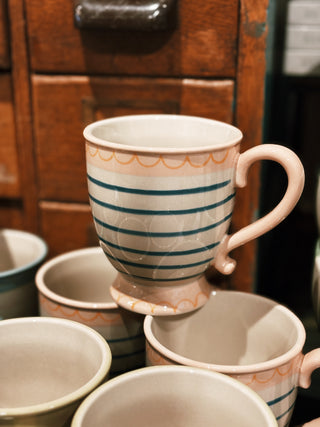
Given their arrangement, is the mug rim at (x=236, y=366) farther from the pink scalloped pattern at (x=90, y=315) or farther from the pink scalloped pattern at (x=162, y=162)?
the pink scalloped pattern at (x=162, y=162)

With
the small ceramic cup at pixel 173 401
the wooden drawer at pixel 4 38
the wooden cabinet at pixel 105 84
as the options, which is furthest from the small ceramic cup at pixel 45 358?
the wooden drawer at pixel 4 38

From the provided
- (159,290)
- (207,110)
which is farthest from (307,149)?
(159,290)

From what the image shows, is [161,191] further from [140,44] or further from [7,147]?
[7,147]

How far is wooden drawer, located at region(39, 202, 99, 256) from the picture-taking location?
74 cm

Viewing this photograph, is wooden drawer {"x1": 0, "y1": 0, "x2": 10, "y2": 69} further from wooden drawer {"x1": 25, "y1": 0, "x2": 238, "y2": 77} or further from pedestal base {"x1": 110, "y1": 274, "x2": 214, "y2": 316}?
pedestal base {"x1": 110, "y1": 274, "x2": 214, "y2": 316}

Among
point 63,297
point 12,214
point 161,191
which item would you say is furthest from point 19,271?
point 161,191

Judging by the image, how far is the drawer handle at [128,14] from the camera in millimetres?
587

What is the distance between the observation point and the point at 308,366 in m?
0.47

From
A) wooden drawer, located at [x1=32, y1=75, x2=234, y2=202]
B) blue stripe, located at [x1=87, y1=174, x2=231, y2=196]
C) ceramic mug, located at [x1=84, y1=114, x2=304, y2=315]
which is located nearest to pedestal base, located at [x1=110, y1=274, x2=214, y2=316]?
ceramic mug, located at [x1=84, y1=114, x2=304, y2=315]

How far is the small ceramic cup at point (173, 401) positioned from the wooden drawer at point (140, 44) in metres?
0.35

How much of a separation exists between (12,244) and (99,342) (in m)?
0.32

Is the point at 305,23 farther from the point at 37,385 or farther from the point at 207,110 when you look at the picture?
the point at 37,385

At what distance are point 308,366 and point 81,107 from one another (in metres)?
0.41

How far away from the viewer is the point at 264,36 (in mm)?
597
